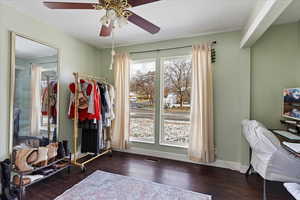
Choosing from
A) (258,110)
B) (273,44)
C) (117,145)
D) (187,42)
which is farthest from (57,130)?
(273,44)

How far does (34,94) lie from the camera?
2.22 metres

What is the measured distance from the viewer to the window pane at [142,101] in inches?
125

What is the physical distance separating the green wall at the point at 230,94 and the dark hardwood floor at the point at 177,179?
1.30 feet

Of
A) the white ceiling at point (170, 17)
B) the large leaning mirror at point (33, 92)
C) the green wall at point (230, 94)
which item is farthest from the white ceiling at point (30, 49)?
the green wall at point (230, 94)

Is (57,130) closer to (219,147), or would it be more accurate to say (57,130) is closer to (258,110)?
(219,147)

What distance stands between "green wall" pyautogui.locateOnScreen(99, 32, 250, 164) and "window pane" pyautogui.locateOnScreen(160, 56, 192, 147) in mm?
513

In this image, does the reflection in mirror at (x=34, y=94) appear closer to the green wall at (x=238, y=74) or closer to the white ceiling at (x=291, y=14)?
the green wall at (x=238, y=74)

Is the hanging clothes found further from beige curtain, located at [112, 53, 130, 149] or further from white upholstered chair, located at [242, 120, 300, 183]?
white upholstered chair, located at [242, 120, 300, 183]

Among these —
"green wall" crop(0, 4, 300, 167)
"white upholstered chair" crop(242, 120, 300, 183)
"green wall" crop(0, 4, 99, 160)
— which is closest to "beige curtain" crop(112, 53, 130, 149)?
"green wall" crop(0, 4, 99, 160)

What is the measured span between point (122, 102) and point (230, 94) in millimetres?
2117

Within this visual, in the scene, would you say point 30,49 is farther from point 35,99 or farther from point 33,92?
point 35,99

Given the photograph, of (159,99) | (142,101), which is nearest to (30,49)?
(142,101)

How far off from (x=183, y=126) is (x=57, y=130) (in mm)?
2337

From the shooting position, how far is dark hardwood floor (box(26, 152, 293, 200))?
1901 mm
